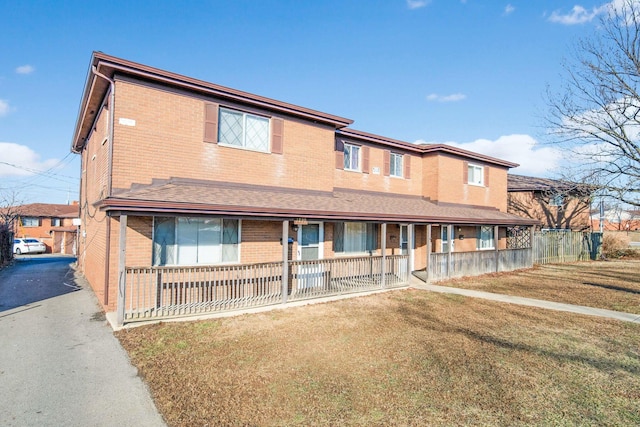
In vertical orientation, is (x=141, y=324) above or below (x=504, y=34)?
below

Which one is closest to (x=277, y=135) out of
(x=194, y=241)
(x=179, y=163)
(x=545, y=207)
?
(x=179, y=163)

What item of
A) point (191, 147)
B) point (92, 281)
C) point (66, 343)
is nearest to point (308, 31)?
point (191, 147)

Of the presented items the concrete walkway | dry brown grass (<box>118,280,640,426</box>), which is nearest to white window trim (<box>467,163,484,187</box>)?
the concrete walkway

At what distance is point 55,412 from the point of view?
170 inches

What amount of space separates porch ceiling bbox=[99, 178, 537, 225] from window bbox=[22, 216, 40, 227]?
42.0 metres

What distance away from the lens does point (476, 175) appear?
19562 millimetres

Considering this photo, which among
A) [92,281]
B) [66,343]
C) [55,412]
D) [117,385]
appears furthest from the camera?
[92,281]

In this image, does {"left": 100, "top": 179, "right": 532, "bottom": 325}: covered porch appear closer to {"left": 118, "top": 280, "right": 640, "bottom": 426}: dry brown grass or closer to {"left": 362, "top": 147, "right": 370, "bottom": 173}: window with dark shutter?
{"left": 362, "top": 147, "right": 370, "bottom": 173}: window with dark shutter

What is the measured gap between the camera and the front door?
440 inches

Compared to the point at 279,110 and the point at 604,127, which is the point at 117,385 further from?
the point at 604,127

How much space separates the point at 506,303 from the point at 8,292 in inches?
624

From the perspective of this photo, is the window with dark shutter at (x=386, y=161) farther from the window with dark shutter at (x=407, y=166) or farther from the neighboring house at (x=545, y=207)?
the neighboring house at (x=545, y=207)

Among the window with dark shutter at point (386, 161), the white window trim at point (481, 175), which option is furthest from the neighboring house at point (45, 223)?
the white window trim at point (481, 175)

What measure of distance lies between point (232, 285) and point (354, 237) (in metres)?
5.88
